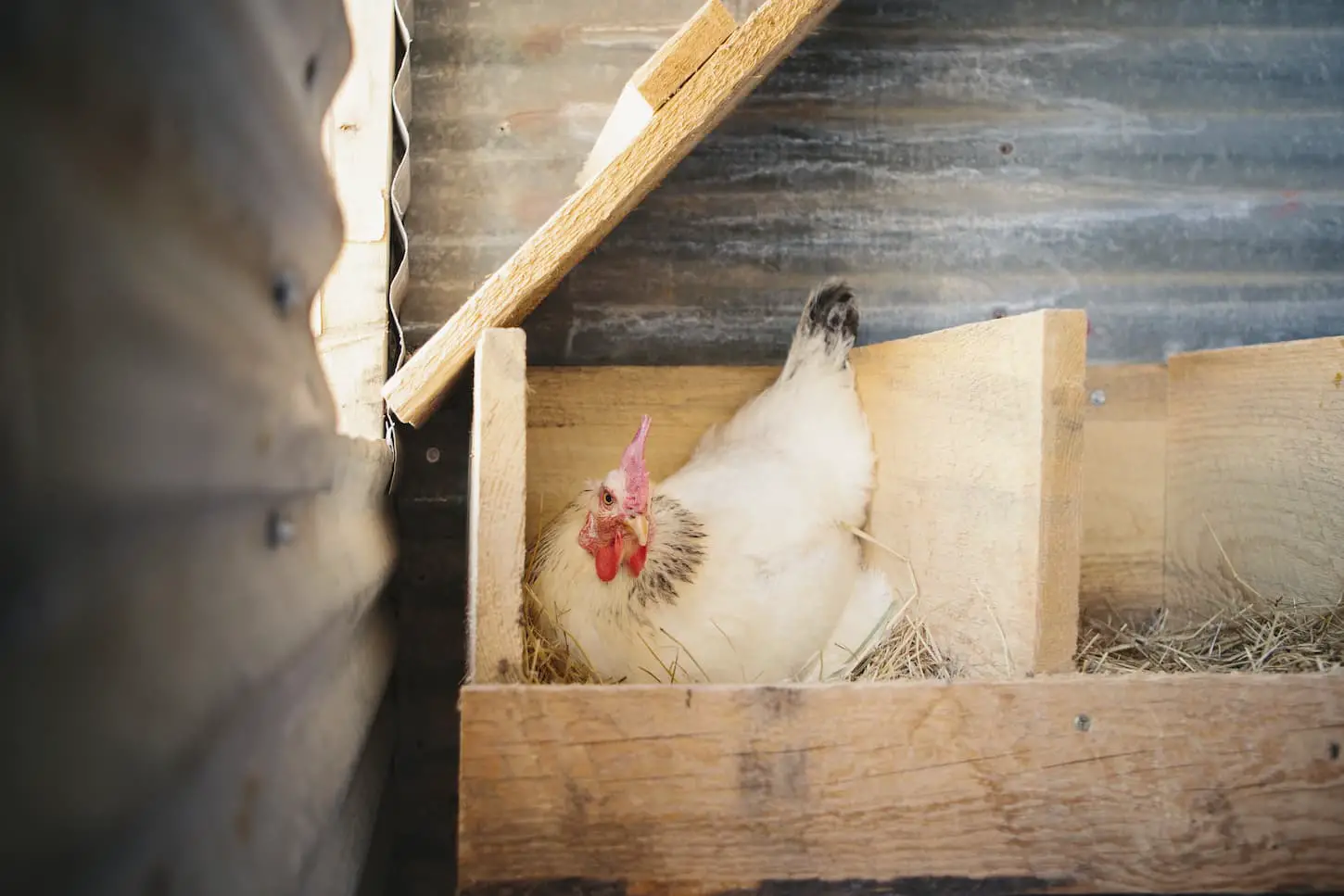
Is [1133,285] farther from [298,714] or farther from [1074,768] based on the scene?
[298,714]

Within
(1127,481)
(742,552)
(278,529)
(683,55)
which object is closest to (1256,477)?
(1127,481)

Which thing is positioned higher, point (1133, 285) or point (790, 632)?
point (1133, 285)

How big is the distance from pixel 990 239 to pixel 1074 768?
3.37ft

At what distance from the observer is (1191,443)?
1534 mm

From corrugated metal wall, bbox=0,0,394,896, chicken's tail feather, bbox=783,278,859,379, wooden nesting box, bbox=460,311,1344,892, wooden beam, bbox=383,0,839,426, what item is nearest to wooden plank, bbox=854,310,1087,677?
wooden nesting box, bbox=460,311,1344,892

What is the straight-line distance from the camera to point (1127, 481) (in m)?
1.59

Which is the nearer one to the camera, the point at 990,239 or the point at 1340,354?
the point at 1340,354

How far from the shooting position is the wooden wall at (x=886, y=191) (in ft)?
5.17

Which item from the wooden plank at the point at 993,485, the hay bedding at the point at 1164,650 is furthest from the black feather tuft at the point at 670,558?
the wooden plank at the point at 993,485

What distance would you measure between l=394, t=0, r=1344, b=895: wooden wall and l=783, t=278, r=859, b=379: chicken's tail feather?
12 cm

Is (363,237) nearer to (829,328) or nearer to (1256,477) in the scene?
(829,328)

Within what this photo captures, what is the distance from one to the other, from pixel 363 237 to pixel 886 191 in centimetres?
93

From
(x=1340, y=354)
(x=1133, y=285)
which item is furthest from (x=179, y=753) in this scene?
(x=1133, y=285)

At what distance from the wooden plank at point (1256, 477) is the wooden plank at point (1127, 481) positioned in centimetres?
2
